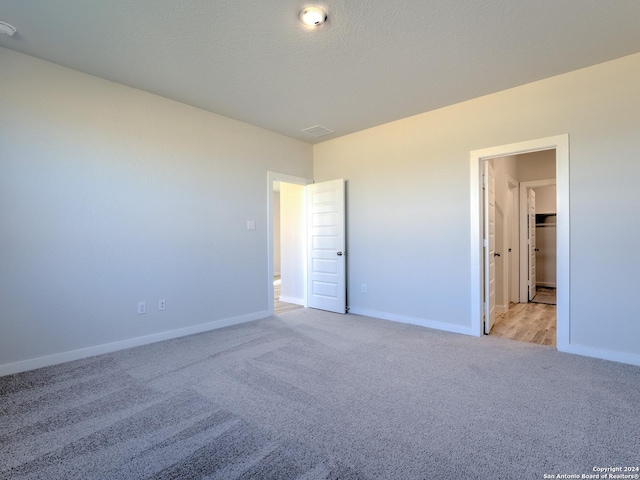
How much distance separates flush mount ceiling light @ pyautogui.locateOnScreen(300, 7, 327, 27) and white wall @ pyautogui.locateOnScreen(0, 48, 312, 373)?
6.88 ft

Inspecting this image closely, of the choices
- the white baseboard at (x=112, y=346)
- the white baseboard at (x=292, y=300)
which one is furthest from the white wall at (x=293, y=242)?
the white baseboard at (x=112, y=346)

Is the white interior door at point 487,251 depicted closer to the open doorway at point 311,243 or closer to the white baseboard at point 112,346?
the open doorway at point 311,243

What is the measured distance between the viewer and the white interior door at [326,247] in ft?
15.8

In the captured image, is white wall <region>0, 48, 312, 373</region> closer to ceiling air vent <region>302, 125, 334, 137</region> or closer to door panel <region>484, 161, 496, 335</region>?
ceiling air vent <region>302, 125, 334, 137</region>

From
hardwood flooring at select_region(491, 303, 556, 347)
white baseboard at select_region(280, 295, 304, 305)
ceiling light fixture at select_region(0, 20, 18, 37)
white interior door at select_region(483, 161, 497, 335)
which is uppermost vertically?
ceiling light fixture at select_region(0, 20, 18, 37)

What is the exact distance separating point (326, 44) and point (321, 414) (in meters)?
2.77

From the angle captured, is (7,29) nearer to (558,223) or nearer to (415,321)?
(415,321)

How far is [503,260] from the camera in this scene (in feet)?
16.1

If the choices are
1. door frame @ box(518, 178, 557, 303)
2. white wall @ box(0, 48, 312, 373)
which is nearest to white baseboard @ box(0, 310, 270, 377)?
white wall @ box(0, 48, 312, 373)

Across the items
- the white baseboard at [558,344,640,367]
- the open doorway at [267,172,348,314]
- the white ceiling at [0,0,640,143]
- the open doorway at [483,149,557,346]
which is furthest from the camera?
the open doorway at [267,172,348,314]

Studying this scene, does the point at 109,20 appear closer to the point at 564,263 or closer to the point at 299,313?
the point at 299,313

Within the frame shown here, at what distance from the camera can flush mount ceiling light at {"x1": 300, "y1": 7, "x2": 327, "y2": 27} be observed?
2.17m

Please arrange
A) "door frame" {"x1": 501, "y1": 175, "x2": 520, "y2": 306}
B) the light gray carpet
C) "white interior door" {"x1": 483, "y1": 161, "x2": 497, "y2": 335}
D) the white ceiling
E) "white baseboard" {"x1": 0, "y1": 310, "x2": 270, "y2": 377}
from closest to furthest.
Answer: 1. the light gray carpet
2. the white ceiling
3. "white baseboard" {"x1": 0, "y1": 310, "x2": 270, "y2": 377}
4. "white interior door" {"x1": 483, "y1": 161, "x2": 497, "y2": 335}
5. "door frame" {"x1": 501, "y1": 175, "x2": 520, "y2": 306}

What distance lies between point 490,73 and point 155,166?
142 inches
